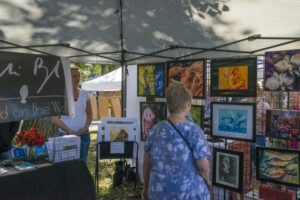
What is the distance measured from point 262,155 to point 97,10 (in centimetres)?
230

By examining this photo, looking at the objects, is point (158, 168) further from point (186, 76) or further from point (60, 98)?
point (186, 76)

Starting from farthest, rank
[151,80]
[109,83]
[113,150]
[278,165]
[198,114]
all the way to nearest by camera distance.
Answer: [109,83] → [151,80] → [113,150] → [198,114] → [278,165]

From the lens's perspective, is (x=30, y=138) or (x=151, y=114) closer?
(x=30, y=138)

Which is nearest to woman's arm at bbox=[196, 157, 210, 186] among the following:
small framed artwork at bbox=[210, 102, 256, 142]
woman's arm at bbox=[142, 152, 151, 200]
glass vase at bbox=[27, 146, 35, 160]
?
woman's arm at bbox=[142, 152, 151, 200]

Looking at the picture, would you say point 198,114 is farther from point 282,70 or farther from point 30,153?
point 30,153

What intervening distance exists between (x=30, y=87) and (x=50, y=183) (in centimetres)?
98

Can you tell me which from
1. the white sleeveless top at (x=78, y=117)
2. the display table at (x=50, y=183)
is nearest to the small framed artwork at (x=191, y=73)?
the white sleeveless top at (x=78, y=117)

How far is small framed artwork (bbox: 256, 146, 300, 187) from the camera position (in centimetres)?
238

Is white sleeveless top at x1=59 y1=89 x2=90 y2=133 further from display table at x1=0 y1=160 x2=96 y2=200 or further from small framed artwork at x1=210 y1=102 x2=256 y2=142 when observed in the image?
small framed artwork at x1=210 y1=102 x2=256 y2=142

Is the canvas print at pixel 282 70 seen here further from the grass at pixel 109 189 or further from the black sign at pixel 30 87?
the grass at pixel 109 189

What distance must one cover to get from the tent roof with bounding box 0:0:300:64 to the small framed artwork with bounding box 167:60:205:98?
0.44 feet

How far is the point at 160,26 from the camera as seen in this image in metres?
2.86

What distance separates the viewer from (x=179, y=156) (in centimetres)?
169

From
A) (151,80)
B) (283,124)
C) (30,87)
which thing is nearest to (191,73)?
(151,80)
